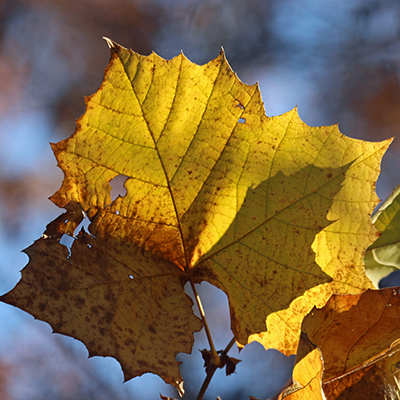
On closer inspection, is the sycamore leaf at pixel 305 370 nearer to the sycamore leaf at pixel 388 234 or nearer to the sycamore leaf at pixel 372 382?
the sycamore leaf at pixel 372 382

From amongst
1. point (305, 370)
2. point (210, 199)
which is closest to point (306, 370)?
point (305, 370)

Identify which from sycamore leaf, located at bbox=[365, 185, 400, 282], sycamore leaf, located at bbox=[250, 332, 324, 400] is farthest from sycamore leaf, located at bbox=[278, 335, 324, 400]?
sycamore leaf, located at bbox=[365, 185, 400, 282]

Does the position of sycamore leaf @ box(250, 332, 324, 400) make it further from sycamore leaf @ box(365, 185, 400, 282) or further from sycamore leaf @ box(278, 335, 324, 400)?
sycamore leaf @ box(365, 185, 400, 282)

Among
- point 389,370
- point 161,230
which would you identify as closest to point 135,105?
point 161,230

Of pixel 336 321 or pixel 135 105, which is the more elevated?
pixel 135 105

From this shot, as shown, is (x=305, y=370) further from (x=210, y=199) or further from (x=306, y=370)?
(x=210, y=199)

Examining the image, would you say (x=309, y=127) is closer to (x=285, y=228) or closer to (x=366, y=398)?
(x=285, y=228)
